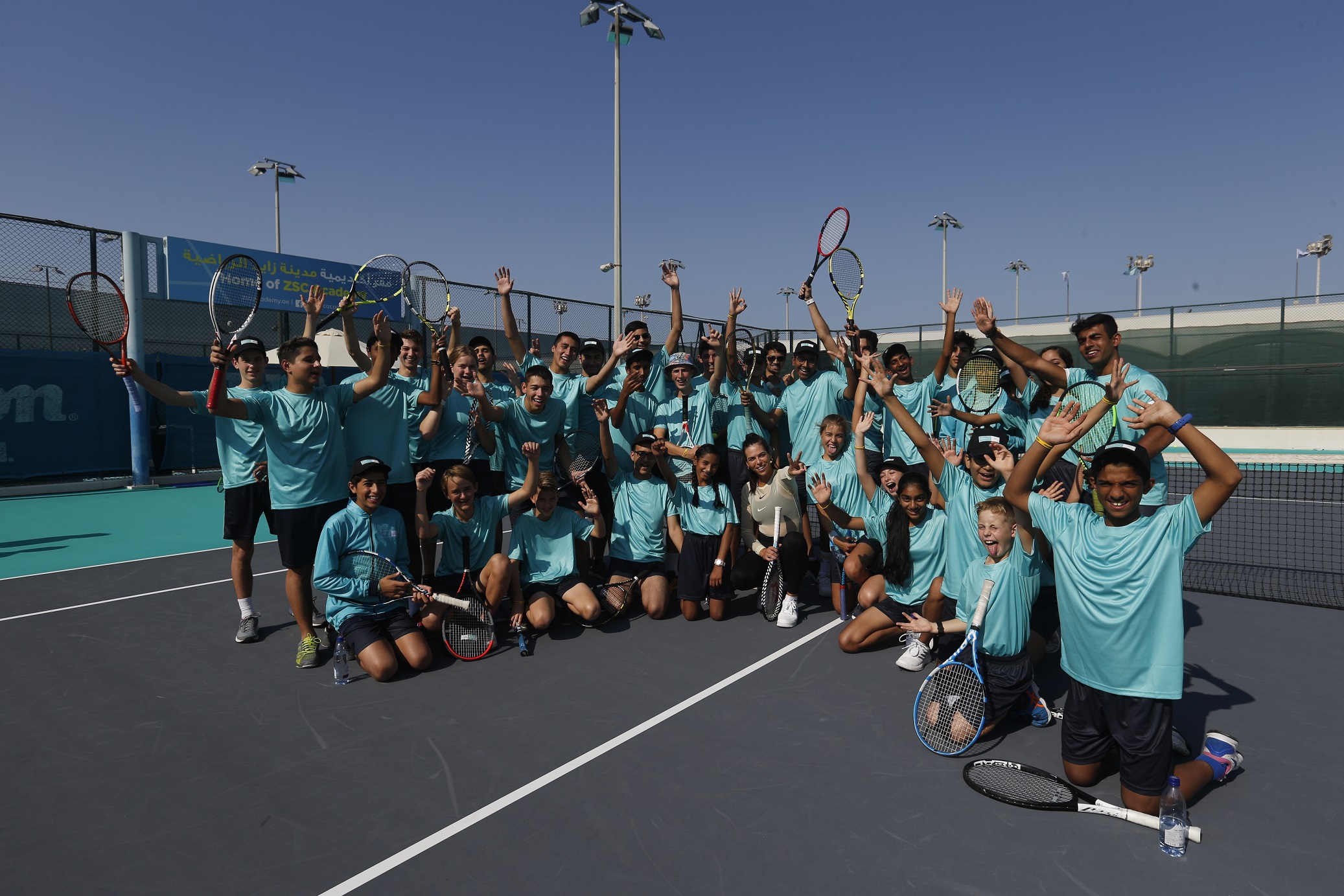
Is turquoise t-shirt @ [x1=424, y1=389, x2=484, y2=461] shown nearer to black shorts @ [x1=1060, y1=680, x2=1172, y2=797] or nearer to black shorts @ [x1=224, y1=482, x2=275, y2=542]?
black shorts @ [x1=224, y1=482, x2=275, y2=542]

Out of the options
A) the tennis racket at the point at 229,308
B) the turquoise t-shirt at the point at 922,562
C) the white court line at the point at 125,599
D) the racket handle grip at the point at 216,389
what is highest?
the tennis racket at the point at 229,308

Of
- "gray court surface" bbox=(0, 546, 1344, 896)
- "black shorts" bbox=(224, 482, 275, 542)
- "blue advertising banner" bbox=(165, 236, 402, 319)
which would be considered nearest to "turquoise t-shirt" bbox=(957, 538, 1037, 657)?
"gray court surface" bbox=(0, 546, 1344, 896)

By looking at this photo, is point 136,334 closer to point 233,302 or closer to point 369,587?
point 233,302

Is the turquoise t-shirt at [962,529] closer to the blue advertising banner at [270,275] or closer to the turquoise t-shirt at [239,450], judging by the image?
the turquoise t-shirt at [239,450]

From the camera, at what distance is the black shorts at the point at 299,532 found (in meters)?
4.77

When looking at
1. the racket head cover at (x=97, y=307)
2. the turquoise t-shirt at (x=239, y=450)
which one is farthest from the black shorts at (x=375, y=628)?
the racket head cover at (x=97, y=307)

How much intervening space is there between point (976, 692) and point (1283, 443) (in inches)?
763

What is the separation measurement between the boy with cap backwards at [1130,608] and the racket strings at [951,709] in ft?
1.33

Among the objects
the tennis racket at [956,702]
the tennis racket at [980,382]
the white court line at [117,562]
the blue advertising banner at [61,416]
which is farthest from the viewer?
the blue advertising banner at [61,416]

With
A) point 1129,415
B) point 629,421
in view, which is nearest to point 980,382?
point 1129,415

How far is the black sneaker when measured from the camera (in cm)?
513

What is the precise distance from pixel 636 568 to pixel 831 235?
3.72 metres

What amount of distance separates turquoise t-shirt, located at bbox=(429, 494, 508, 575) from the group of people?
15 millimetres

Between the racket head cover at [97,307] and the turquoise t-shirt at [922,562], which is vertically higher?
the racket head cover at [97,307]
